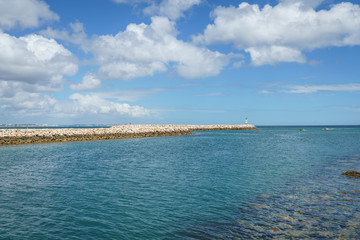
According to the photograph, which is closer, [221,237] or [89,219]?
[221,237]

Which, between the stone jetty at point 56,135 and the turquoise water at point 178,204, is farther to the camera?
the stone jetty at point 56,135

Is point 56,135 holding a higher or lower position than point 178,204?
higher

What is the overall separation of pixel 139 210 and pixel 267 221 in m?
5.70

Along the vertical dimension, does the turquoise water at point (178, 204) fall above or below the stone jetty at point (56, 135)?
below

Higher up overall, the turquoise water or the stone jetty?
the stone jetty

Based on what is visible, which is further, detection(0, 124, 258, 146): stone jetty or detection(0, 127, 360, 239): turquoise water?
detection(0, 124, 258, 146): stone jetty

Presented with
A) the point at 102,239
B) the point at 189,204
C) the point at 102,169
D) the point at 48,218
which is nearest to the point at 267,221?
the point at 189,204

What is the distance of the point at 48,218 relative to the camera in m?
11.3

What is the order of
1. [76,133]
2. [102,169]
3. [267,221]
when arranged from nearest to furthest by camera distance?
[267,221] → [102,169] → [76,133]

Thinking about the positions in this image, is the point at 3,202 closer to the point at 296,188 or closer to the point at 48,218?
the point at 48,218

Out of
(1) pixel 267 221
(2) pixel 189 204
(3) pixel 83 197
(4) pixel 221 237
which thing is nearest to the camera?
(4) pixel 221 237

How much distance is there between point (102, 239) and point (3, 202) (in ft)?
24.1

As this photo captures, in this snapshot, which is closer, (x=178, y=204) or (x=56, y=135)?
(x=178, y=204)

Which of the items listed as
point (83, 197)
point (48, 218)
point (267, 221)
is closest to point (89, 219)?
point (48, 218)
